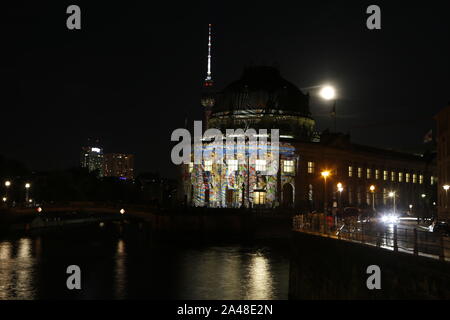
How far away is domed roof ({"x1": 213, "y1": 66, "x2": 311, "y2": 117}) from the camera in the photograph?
441 ft

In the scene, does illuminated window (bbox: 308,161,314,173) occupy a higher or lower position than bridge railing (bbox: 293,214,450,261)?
higher

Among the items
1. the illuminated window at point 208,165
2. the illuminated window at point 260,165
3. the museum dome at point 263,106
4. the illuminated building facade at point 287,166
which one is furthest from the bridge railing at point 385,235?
the museum dome at point 263,106

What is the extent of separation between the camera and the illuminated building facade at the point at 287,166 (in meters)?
118

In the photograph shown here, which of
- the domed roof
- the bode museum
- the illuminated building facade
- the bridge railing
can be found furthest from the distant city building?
the domed roof

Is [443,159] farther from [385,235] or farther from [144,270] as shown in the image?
[385,235]

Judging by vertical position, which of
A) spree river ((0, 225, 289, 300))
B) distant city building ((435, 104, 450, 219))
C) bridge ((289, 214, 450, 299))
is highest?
distant city building ((435, 104, 450, 219))

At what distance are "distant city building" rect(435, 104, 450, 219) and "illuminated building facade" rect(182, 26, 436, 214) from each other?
29526 millimetres

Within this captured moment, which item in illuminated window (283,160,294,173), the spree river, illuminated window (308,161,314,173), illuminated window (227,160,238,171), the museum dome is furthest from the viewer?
the museum dome

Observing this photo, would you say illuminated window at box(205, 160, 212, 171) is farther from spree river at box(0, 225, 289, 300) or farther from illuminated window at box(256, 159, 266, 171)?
spree river at box(0, 225, 289, 300)

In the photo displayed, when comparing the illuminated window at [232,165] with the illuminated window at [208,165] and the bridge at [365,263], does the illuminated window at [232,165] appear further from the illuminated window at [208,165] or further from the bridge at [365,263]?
the bridge at [365,263]

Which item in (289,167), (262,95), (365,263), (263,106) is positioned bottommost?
(365,263)

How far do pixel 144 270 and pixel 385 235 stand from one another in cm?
3618

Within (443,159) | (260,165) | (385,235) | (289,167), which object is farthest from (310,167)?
(385,235)

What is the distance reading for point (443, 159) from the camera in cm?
7575
